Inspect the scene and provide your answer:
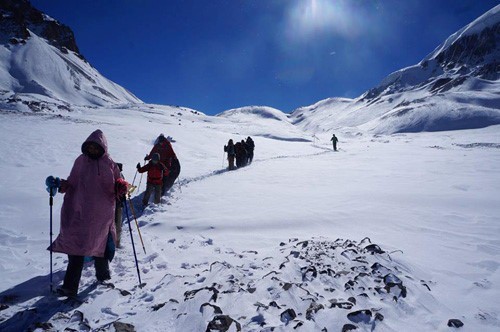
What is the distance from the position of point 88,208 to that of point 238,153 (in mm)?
14393

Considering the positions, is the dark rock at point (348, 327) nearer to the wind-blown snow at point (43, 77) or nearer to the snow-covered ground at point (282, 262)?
the snow-covered ground at point (282, 262)

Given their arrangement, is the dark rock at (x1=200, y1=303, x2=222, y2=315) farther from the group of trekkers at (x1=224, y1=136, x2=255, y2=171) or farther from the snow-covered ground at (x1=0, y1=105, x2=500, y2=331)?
the group of trekkers at (x1=224, y1=136, x2=255, y2=171)

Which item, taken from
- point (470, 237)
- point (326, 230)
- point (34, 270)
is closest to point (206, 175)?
point (326, 230)

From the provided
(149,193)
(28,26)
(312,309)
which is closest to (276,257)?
(312,309)

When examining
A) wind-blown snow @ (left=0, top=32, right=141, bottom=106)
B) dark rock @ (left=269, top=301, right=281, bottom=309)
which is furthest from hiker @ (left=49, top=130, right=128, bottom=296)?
wind-blown snow @ (left=0, top=32, right=141, bottom=106)

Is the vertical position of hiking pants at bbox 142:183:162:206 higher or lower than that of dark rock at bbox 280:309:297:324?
higher

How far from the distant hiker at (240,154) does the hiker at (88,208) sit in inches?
552

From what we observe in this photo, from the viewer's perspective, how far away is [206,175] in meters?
14.7

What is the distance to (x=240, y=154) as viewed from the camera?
59.9 feet

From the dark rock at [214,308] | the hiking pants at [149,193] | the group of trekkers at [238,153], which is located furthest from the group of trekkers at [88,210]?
the group of trekkers at [238,153]

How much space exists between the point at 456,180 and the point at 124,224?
12049mm

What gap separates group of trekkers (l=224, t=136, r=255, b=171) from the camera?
1699cm

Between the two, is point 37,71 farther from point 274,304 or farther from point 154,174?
point 274,304

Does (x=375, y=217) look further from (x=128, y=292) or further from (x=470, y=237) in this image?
(x=128, y=292)
